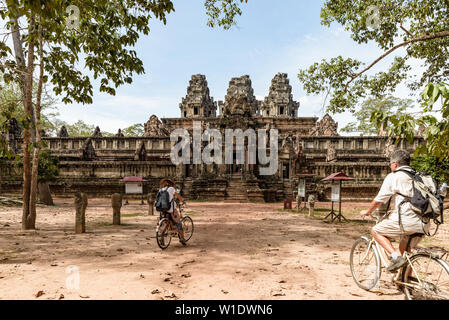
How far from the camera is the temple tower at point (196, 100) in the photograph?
5706 centimetres

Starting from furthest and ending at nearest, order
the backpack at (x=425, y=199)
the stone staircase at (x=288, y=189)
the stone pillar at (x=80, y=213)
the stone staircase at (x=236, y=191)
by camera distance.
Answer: the stone staircase at (x=288, y=189), the stone staircase at (x=236, y=191), the stone pillar at (x=80, y=213), the backpack at (x=425, y=199)

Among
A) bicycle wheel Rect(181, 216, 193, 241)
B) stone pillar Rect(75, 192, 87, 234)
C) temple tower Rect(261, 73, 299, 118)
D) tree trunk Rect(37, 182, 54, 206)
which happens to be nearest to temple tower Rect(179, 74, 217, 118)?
temple tower Rect(261, 73, 299, 118)

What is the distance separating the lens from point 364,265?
432 centimetres

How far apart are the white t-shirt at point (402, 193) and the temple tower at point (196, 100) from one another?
176ft

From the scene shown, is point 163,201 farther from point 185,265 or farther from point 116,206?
point 116,206

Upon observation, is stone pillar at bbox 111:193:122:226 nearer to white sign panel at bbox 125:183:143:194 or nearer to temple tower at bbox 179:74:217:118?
white sign panel at bbox 125:183:143:194

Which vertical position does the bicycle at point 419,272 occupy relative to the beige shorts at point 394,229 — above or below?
below

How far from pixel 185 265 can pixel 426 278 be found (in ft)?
12.4

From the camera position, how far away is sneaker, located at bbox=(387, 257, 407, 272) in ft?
10.8

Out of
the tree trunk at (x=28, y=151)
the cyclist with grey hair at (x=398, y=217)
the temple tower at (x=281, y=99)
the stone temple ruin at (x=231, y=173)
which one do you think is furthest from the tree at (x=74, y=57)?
the temple tower at (x=281, y=99)

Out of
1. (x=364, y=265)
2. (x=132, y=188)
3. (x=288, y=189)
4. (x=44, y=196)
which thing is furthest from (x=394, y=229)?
(x=288, y=189)

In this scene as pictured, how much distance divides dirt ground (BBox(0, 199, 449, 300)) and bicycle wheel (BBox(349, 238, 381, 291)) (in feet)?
0.43

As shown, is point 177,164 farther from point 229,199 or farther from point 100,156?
point 100,156

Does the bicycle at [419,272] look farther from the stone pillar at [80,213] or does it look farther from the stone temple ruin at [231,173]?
the stone temple ruin at [231,173]
